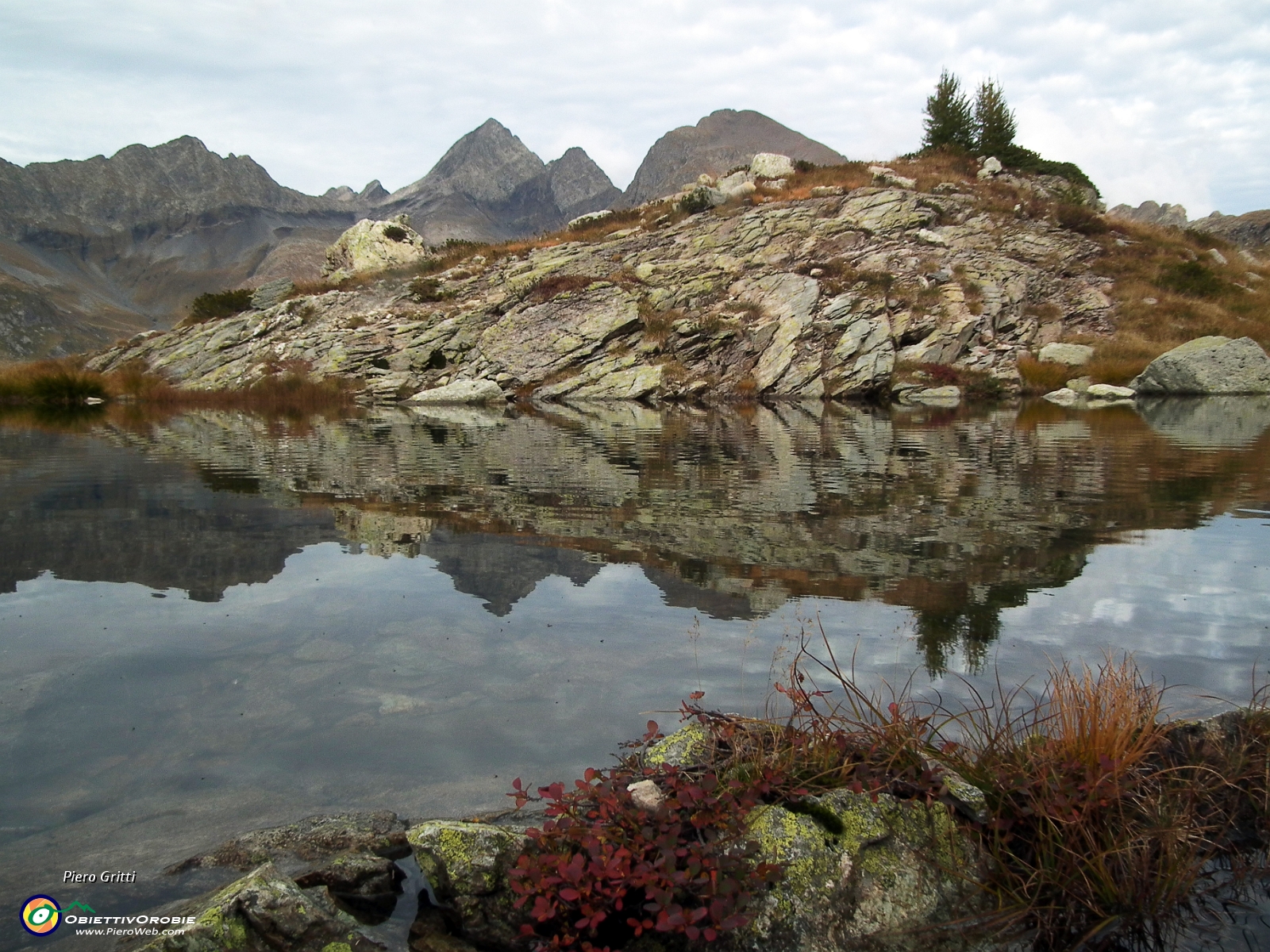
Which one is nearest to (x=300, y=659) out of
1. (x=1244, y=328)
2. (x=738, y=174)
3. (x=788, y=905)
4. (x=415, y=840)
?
(x=415, y=840)

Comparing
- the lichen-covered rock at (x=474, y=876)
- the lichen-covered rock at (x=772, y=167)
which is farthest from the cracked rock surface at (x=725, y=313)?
the lichen-covered rock at (x=474, y=876)

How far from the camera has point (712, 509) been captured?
11695 millimetres

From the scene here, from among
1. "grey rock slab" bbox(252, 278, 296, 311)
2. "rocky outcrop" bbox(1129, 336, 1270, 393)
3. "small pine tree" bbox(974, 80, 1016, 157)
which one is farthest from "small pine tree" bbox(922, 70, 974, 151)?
"grey rock slab" bbox(252, 278, 296, 311)

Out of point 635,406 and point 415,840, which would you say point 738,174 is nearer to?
point 635,406

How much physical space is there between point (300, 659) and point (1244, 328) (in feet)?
163

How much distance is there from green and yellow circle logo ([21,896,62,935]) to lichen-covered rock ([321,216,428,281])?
192 ft

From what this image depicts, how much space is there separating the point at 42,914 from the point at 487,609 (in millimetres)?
4308

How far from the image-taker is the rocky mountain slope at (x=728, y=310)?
39.8m

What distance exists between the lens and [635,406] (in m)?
35.5

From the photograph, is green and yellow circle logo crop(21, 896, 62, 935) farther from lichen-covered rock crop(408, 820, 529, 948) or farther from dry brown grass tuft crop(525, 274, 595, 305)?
dry brown grass tuft crop(525, 274, 595, 305)

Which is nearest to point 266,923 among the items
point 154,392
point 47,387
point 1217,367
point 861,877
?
point 861,877

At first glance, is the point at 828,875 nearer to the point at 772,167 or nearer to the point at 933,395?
the point at 933,395

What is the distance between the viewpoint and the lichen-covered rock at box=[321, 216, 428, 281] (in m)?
58.0

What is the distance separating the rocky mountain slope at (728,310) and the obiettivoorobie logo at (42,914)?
123ft
